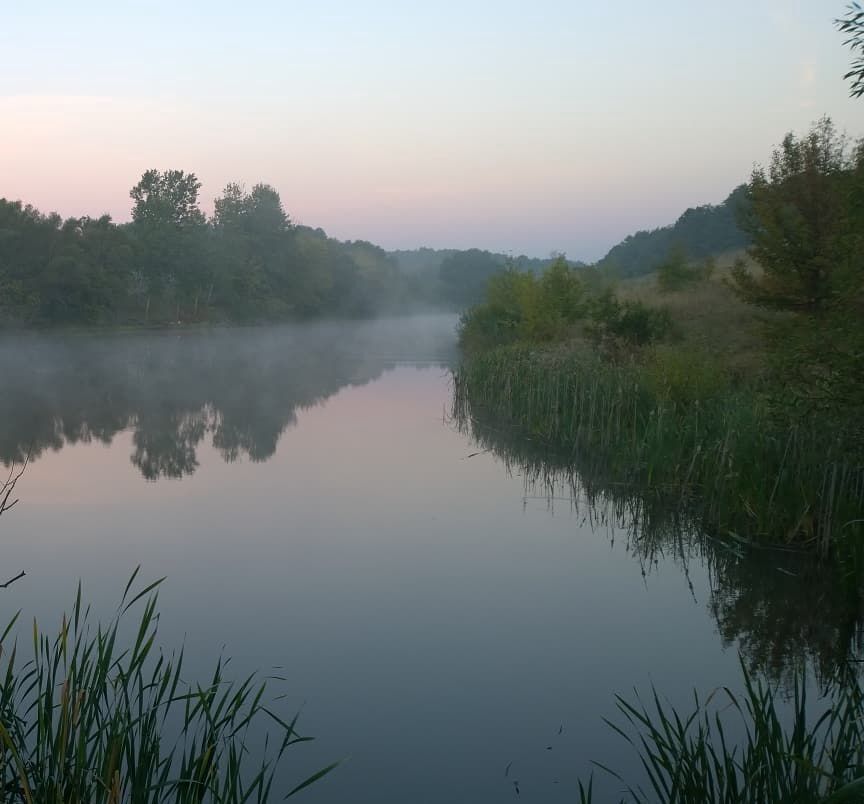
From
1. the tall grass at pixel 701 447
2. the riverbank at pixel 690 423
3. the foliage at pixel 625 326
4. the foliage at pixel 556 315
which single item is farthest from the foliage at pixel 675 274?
the tall grass at pixel 701 447

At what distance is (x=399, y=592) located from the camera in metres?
7.02

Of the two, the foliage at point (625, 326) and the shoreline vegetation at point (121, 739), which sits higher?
the foliage at point (625, 326)

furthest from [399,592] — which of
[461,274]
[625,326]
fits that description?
[461,274]

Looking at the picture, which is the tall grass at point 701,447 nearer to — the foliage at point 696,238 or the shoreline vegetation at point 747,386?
the shoreline vegetation at point 747,386

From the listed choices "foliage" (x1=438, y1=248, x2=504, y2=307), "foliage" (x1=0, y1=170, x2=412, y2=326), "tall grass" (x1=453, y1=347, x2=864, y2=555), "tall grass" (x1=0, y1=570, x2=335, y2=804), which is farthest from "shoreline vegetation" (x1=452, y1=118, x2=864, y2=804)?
"foliage" (x1=438, y1=248, x2=504, y2=307)

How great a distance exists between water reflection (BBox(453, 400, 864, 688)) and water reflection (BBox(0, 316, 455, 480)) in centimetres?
508

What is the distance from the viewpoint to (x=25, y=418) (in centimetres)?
1658

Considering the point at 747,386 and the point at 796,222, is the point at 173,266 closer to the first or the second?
the point at 796,222

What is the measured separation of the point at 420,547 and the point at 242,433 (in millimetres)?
7821

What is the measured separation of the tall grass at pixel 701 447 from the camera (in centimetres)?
751

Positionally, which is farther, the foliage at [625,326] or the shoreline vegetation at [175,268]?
the shoreline vegetation at [175,268]

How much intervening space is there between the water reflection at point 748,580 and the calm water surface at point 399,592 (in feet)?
0.13

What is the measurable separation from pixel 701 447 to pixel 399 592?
4080mm

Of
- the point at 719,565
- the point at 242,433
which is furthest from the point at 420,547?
the point at 242,433
